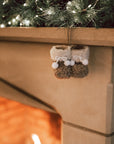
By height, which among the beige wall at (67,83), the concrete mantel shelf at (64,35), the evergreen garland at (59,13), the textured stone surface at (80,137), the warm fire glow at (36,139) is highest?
the evergreen garland at (59,13)

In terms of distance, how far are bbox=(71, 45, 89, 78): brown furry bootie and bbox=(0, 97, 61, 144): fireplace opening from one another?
62 cm

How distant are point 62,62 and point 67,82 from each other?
0.23 meters

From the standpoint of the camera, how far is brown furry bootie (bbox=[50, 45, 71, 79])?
0.99 m

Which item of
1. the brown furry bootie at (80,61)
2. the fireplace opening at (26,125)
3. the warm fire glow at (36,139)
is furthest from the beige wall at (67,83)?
the warm fire glow at (36,139)

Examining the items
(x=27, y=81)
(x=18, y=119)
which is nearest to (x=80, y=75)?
(x=27, y=81)

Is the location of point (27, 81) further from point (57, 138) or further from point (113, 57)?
point (113, 57)

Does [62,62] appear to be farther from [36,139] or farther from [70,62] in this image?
[36,139]

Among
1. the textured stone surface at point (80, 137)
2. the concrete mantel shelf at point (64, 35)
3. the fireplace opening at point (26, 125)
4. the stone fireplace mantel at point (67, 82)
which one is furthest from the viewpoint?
the fireplace opening at point (26, 125)

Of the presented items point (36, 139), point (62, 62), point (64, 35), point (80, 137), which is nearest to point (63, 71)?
point (62, 62)

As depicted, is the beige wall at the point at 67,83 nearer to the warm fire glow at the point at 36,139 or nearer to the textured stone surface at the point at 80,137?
the textured stone surface at the point at 80,137

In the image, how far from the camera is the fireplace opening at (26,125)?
157 cm

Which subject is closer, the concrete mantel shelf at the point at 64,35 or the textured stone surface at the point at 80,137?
the concrete mantel shelf at the point at 64,35

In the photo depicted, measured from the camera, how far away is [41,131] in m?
1.62

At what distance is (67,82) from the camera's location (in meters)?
1.22
